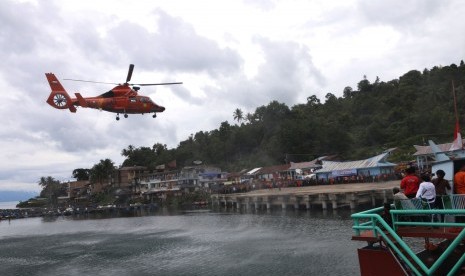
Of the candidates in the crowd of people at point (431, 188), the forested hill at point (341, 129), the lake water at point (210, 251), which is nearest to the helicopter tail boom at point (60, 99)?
the lake water at point (210, 251)

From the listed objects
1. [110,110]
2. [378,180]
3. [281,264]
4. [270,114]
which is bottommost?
[281,264]

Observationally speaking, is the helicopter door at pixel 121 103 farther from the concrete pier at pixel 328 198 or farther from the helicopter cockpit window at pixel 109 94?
the concrete pier at pixel 328 198

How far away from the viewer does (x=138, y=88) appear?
3491cm

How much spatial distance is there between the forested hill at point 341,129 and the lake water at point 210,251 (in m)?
41.7

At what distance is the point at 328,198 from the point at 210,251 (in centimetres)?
2251

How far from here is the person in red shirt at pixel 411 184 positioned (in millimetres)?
11320

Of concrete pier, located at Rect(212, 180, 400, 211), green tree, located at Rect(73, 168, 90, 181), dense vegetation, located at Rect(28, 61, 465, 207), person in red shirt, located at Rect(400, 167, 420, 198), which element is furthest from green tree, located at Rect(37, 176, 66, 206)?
person in red shirt, located at Rect(400, 167, 420, 198)

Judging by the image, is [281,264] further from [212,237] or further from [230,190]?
[230,190]

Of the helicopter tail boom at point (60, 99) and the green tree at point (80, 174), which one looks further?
the green tree at point (80, 174)

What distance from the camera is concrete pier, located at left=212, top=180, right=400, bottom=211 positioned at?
4697 centimetres

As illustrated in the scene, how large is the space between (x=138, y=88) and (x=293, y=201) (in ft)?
102

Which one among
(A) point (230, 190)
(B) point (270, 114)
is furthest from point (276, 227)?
(B) point (270, 114)

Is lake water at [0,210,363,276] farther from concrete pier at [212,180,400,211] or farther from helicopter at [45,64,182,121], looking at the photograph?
helicopter at [45,64,182,121]

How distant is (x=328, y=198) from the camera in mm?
51750
